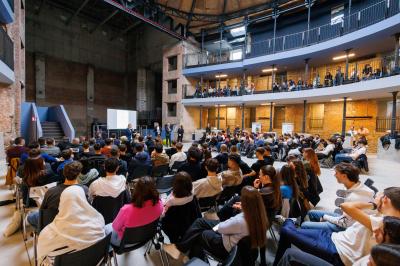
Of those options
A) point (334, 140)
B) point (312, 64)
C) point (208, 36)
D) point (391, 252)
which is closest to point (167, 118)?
point (208, 36)

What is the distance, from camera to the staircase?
1126 centimetres

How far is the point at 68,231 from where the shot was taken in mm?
1647

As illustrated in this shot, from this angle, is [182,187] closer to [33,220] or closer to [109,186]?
[109,186]

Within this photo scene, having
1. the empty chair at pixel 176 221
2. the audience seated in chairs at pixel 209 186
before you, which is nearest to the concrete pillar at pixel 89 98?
the audience seated in chairs at pixel 209 186

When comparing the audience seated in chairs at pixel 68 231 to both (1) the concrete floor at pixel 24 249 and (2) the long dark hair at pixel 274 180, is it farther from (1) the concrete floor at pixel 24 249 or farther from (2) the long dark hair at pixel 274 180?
(2) the long dark hair at pixel 274 180

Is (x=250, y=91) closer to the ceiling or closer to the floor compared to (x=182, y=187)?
closer to the ceiling

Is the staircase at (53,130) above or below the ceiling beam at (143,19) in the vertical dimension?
below

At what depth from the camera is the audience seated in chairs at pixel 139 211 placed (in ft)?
6.56

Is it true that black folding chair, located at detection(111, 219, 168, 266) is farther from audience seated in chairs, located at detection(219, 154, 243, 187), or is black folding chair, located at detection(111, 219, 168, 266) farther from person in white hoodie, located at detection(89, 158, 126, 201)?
audience seated in chairs, located at detection(219, 154, 243, 187)

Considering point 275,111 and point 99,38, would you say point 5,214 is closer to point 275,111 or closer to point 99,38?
point 275,111

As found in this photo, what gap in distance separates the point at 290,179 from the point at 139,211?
1.94m

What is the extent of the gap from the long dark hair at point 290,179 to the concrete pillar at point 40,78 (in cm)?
1854

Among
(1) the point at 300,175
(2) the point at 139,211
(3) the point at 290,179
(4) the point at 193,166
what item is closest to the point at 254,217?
(2) the point at 139,211

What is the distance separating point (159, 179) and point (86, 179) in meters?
1.09
